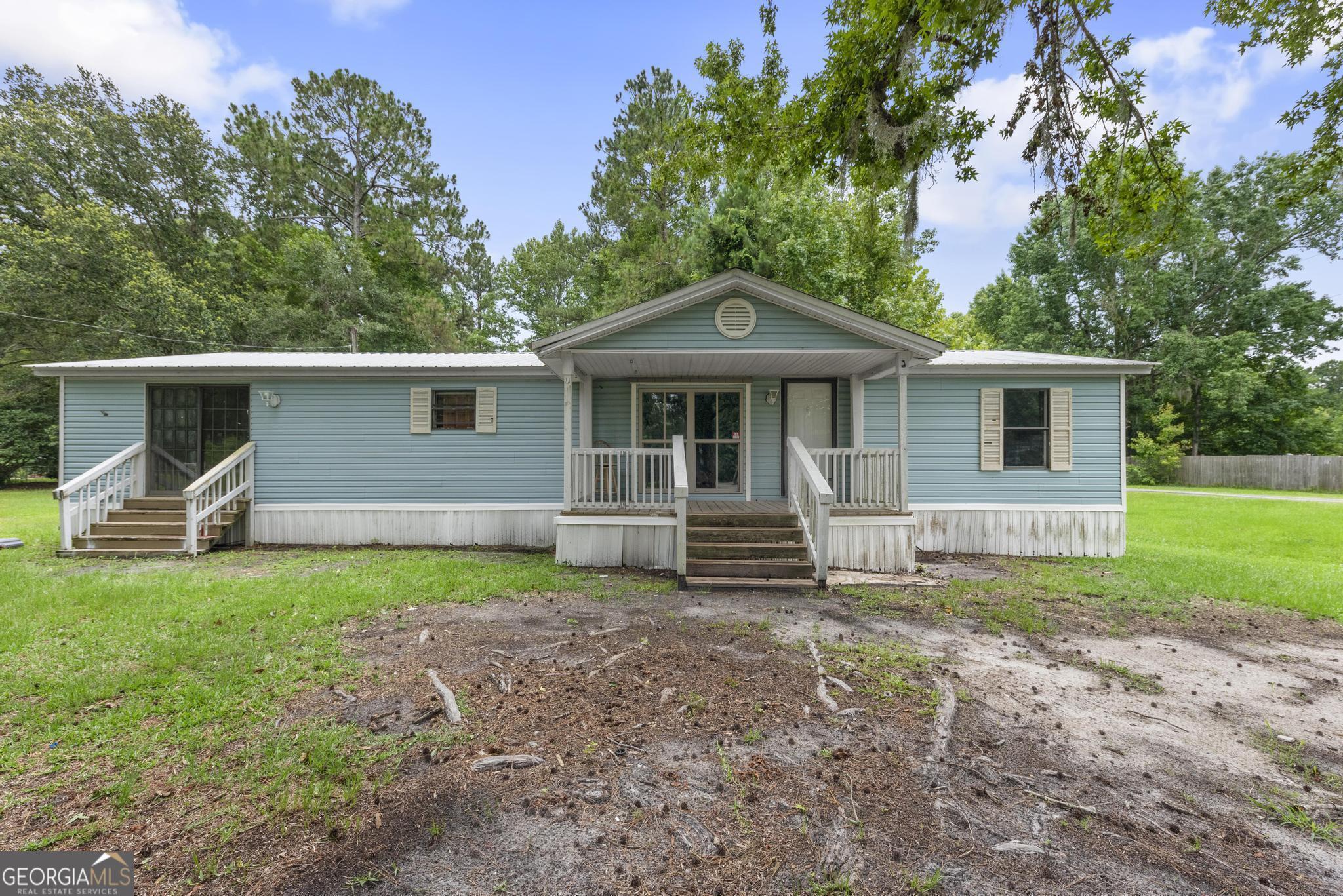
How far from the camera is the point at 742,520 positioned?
757 cm

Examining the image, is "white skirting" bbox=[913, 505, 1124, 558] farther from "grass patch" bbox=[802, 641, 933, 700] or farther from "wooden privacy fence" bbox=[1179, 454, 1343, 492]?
"wooden privacy fence" bbox=[1179, 454, 1343, 492]

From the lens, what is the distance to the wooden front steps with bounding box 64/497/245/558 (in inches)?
315

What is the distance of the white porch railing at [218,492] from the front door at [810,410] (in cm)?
916

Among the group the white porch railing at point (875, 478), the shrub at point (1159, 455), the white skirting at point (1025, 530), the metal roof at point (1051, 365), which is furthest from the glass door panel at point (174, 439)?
the shrub at point (1159, 455)

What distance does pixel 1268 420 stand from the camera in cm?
2517

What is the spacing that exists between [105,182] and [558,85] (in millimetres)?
21610

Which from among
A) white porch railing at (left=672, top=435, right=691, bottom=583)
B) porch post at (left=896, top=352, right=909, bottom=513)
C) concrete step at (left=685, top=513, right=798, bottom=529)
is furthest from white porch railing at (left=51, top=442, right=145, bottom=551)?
porch post at (left=896, top=352, right=909, bottom=513)

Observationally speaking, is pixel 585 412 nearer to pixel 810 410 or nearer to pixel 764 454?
pixel 764 454

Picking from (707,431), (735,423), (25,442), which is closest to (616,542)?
(707,431)

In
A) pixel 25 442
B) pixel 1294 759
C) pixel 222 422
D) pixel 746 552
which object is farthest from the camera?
pixel 25 442

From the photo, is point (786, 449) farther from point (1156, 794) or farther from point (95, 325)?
point (95, 325)

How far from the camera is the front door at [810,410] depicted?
9375mm

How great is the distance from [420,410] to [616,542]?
169 inches

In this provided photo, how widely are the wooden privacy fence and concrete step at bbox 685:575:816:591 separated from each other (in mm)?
25634
